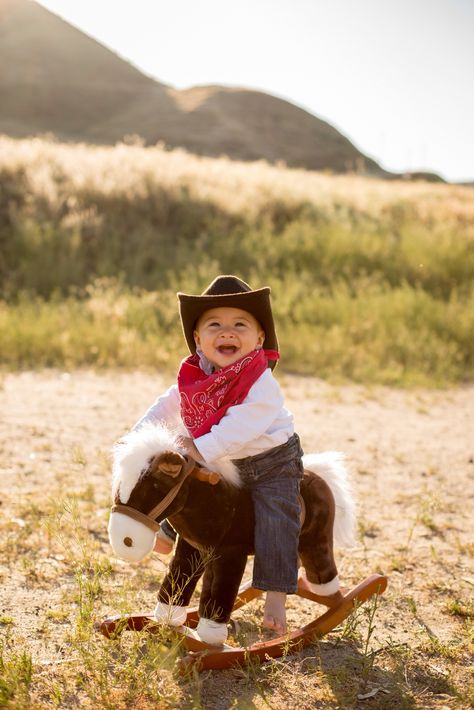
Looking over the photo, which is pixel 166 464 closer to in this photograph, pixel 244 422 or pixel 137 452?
pixel 137 452

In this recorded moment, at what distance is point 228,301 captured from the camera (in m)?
3.02

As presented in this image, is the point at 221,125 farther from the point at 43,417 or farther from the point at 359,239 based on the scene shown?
the point at 43,417

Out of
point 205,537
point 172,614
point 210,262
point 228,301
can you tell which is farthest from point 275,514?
point 210,262

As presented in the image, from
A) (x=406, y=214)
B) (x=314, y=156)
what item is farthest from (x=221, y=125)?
(x=406, y=214)

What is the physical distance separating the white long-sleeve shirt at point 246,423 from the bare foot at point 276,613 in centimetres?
61

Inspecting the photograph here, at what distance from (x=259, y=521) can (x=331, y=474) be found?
0.57m

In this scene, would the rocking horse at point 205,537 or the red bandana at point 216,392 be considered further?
the red bandana at point 216,392

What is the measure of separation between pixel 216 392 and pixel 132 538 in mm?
702

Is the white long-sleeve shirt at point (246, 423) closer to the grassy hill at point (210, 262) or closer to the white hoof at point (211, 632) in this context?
the white hoof at point (211, 632)

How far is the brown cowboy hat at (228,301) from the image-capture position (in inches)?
119

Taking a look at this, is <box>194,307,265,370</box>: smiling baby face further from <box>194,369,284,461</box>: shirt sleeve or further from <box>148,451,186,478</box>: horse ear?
<box>148,451,186,478</box>: horse ear

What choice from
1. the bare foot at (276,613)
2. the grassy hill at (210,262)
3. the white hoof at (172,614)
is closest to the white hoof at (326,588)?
the bare foot at (276,613)

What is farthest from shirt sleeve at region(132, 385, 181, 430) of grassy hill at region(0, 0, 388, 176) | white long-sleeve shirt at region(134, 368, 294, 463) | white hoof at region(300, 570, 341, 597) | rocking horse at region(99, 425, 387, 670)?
grassy hill at region(0, 0, 388, 176)

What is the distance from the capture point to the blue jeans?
291cm
